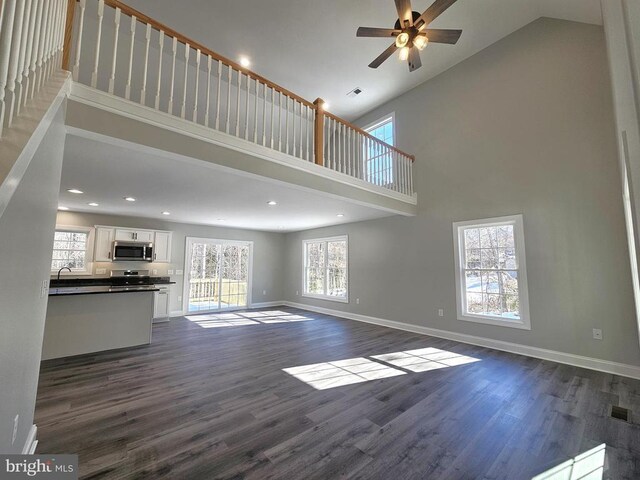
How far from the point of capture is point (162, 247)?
21.8 feet

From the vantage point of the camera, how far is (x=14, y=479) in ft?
3.76

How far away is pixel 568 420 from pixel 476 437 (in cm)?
94

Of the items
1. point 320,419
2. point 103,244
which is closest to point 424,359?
point 320,419

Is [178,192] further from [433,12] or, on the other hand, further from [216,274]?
[433,12]

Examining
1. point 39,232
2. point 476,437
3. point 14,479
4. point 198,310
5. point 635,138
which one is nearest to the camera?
point 635,138

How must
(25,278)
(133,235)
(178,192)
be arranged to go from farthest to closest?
(133,235) → (178,192) → (25,278)

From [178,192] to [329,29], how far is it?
366 centimetres

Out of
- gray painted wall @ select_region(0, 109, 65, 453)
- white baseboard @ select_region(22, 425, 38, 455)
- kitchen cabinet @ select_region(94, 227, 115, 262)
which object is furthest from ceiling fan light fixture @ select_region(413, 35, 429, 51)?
kitchen cabinet @ select_region(94, 227, 115, 262)

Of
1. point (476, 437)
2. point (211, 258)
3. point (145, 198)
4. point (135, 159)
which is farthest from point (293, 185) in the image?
point (211, 258)

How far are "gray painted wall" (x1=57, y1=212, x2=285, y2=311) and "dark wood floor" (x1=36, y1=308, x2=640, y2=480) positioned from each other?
10.2ft

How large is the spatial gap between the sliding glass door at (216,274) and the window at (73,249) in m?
2.01

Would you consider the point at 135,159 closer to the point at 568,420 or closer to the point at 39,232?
the point at 39,232

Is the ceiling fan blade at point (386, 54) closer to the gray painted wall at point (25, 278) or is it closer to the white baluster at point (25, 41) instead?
the white baluster at point (25, 41)

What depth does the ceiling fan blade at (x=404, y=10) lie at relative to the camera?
275 cm
